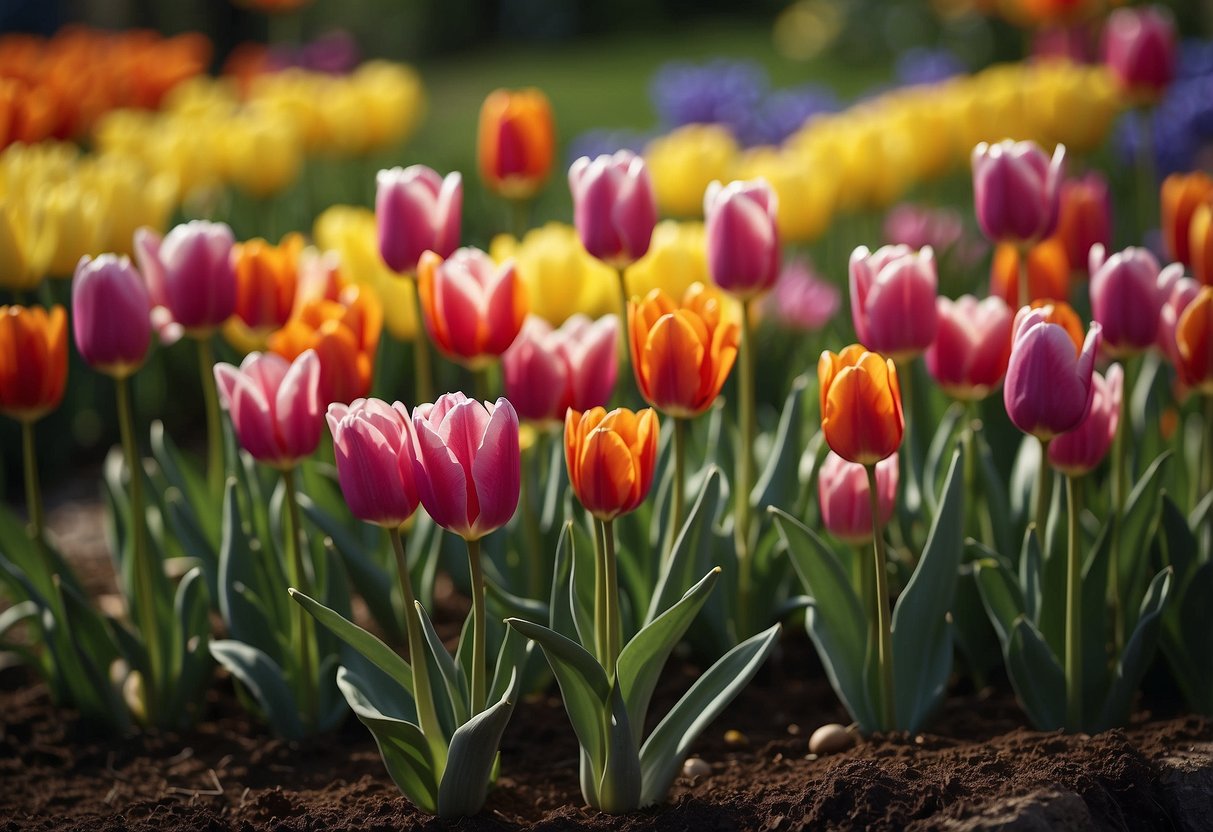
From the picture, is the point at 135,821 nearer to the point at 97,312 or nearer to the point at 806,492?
the point at 97,312

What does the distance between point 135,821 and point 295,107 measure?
3.38 meters

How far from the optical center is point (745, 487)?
228 cm

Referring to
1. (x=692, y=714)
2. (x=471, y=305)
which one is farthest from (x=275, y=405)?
(x=692, y=714)

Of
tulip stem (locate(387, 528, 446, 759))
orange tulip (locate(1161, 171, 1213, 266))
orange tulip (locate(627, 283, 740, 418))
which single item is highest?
orange tulip (locate(1161, 171, 1213, 266))

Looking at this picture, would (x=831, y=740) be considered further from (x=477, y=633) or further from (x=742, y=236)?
(x=742, y=236)

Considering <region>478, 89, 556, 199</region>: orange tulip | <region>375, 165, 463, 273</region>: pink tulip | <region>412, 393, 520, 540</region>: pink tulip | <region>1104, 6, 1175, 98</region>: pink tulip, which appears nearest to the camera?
<region>412, 393, 520, 540</region>: pink tulip

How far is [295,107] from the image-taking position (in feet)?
16.0

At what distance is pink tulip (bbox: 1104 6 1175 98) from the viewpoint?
3.97 metres

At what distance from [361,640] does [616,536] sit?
59 cm

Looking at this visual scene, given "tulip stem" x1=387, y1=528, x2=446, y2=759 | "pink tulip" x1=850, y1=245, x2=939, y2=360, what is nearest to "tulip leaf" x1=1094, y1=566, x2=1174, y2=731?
"pink tulip" x1=850, y1=245, x2=939, y2=360

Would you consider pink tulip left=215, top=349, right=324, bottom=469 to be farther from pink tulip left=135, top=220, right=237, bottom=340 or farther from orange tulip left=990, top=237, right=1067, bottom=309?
orange tulip left=990, top=237, right=1067, bottom=309

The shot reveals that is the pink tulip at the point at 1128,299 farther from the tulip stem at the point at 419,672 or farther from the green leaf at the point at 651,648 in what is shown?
the tulip stem at the point at 419,672

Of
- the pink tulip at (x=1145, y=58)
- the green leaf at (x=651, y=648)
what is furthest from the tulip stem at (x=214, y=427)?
the pink tulip at (x=1145, y=58)

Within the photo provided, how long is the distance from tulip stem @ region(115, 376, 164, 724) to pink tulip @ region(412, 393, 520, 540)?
77 centimetres
